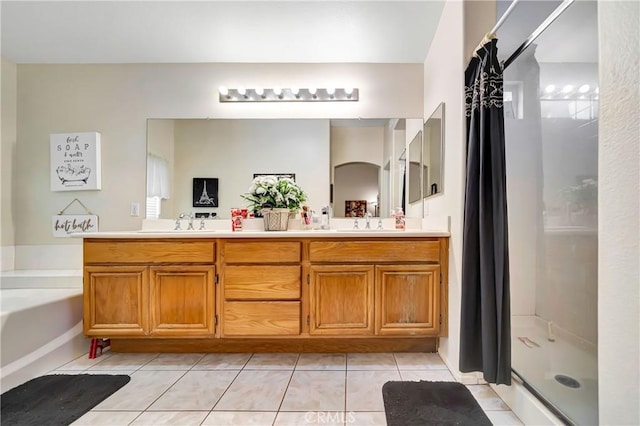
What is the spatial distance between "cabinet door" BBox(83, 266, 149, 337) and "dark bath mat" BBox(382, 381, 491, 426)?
5.29 feet

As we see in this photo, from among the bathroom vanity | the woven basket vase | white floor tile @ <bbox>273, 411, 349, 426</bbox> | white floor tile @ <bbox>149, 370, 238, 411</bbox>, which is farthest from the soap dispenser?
white floor tile @ <bbox>273, 411, 349, 426</bbox>

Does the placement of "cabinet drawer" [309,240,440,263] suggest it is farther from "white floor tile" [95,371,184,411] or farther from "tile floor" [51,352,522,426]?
"white floor tile" [95,371,184,411]

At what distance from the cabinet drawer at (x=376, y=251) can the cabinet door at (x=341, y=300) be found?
0.06m

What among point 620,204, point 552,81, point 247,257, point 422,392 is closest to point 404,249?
point 422,392

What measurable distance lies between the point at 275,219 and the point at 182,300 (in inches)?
33.0

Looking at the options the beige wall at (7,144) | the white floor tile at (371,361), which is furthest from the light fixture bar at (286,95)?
the white floor tile at (371,361)

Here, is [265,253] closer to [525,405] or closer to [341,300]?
[341,300]

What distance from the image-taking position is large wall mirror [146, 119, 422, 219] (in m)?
2.57

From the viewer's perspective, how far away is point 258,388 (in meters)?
1.67

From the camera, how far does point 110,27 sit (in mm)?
2150

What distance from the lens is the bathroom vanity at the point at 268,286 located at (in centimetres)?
194

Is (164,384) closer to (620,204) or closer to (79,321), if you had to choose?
(79,321)

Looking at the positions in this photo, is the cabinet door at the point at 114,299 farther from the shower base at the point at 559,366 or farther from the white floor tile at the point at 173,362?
the shower base at the point at 559,366

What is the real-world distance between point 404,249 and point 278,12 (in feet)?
5.83
